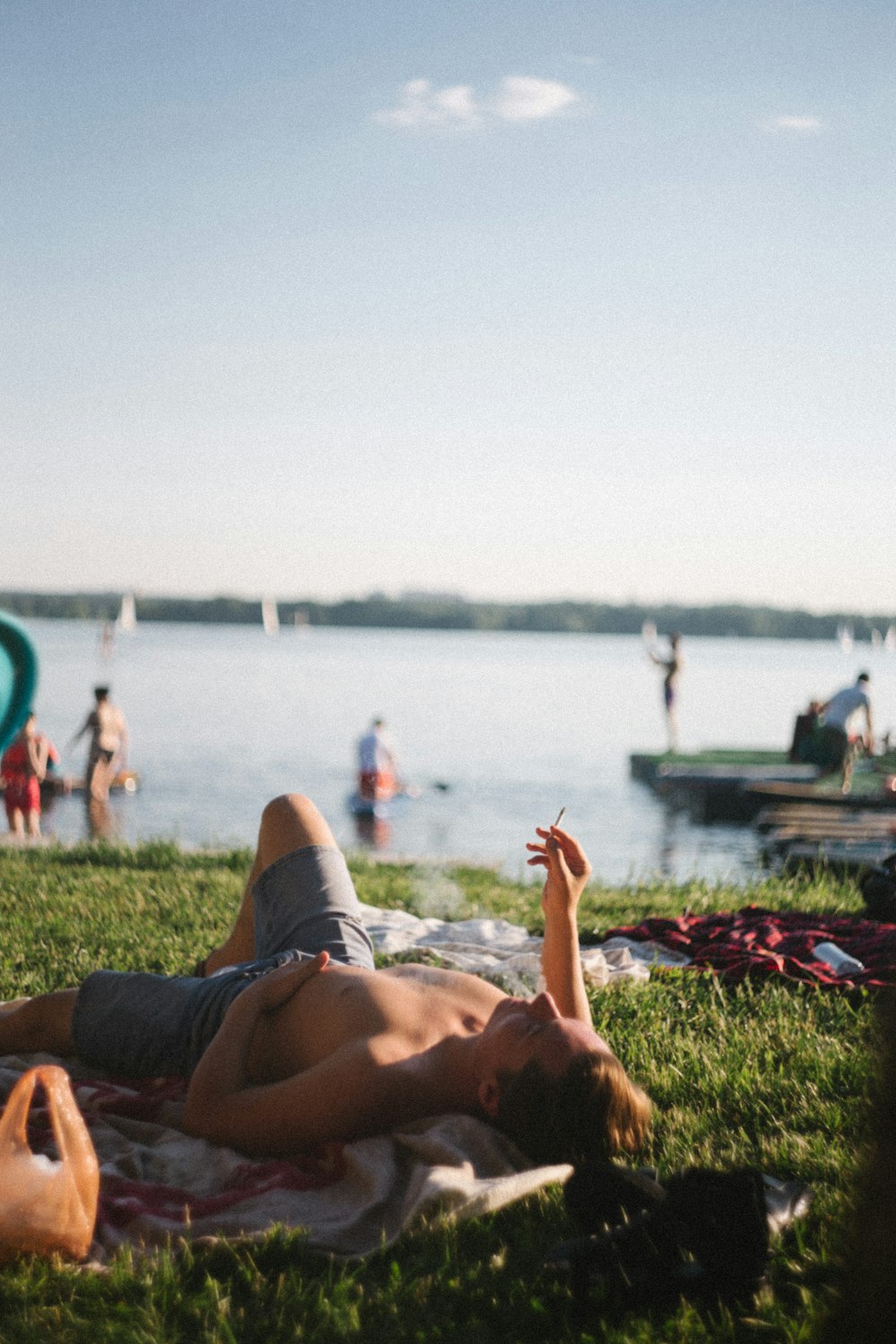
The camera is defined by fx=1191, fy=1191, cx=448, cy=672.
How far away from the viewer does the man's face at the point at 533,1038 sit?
10.1 feet

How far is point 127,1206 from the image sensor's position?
3.10 m

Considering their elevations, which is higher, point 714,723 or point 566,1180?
point 566,1180

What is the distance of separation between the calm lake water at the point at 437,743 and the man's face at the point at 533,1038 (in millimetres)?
7191

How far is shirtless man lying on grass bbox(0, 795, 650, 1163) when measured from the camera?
3.16 metres

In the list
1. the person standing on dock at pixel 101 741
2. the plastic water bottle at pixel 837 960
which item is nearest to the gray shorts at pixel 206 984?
the plastic water bottle at pixel 837 960

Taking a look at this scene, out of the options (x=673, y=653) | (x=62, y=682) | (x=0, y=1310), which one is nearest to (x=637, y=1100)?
(x=0, y=1310)

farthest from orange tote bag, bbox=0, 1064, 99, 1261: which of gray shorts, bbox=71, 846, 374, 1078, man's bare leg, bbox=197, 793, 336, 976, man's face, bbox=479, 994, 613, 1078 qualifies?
man's bare leg, bbox=197, 793, 336, 976

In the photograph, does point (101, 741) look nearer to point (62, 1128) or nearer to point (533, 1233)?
point (62, 1128)

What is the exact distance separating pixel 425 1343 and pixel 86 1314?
77cm

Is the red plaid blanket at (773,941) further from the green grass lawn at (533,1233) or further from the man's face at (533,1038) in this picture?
the man's face at (533,1038)

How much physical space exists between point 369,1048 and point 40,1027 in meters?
1.46

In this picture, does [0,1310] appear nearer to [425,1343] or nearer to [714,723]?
[425,1343]

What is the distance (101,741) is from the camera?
22594 mm

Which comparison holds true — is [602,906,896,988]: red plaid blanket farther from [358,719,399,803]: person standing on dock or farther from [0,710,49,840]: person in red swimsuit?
[358,719,399,803]: person standing on dock
